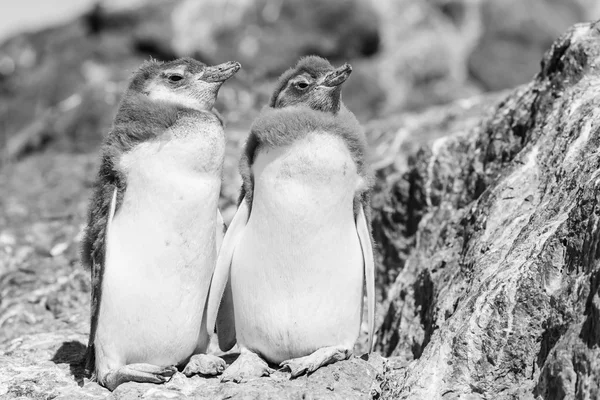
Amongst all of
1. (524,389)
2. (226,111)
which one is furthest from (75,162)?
(524,389)

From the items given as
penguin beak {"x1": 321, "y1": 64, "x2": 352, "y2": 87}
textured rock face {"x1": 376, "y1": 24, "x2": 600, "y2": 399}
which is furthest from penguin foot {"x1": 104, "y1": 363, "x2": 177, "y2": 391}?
penguin beak {"x1": 321, "y1": 64, "x2": 352, "y2": 87}

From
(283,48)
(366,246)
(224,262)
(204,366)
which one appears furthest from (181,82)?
(283,48)

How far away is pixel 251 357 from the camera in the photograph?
16.8 feet

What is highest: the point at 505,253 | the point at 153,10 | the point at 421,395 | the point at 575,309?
the point at 153,10

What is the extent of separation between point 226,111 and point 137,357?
28.1ft

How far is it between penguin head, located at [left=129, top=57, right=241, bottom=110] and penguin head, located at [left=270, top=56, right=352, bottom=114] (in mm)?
361

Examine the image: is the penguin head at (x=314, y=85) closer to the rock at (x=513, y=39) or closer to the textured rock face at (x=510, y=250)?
the textured rock face at (x=510, y=250)

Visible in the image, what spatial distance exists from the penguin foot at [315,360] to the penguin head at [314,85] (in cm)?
143

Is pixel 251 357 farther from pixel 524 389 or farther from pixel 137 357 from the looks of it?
pixel 524 389

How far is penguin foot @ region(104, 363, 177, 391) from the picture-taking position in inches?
192

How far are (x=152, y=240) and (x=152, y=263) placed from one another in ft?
0.42

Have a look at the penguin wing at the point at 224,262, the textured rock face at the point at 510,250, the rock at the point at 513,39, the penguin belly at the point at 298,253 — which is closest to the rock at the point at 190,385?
the penguin belly at the point at 298,253

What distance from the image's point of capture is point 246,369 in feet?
16.3

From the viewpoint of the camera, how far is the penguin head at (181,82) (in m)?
5.40
